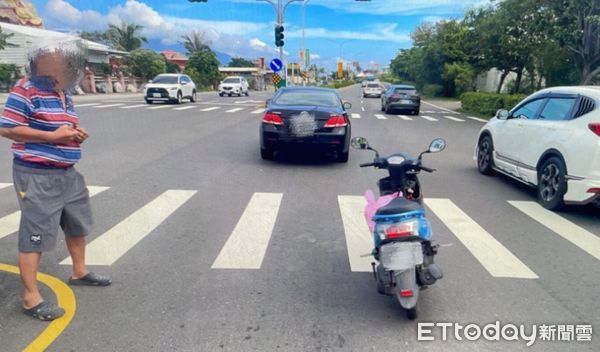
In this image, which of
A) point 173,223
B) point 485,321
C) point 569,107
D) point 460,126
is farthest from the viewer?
point 460,126

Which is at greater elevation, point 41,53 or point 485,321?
point 41,53

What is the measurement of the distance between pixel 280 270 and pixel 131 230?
2020mm

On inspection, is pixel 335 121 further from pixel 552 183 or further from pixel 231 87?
pixel 231 87

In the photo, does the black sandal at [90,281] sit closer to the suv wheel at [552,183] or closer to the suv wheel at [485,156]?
the suv wheel at [552,183]

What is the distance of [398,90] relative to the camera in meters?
23.9

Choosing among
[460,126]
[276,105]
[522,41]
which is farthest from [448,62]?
[276,105]

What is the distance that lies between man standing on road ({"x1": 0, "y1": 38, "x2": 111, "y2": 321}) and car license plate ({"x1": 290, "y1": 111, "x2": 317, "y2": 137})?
210 inches

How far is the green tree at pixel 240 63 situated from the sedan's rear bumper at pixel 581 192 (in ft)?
359

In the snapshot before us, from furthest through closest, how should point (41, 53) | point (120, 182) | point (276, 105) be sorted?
point (276, 105), point (120, 182), point (41, 53)

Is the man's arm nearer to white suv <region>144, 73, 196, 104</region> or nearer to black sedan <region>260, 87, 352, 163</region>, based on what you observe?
black sedan <region>260, 87, 352, 163</region>

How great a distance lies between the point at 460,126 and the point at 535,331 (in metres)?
16.1

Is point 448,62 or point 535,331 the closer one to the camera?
point 535,331

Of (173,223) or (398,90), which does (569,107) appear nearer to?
(173,223)

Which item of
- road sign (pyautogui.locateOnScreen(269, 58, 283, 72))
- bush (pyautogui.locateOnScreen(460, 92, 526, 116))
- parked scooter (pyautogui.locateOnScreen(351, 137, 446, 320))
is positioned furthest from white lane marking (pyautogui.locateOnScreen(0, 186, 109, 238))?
road sign (pyautogui.locateOnScreen(269, 58, 283, 72))
